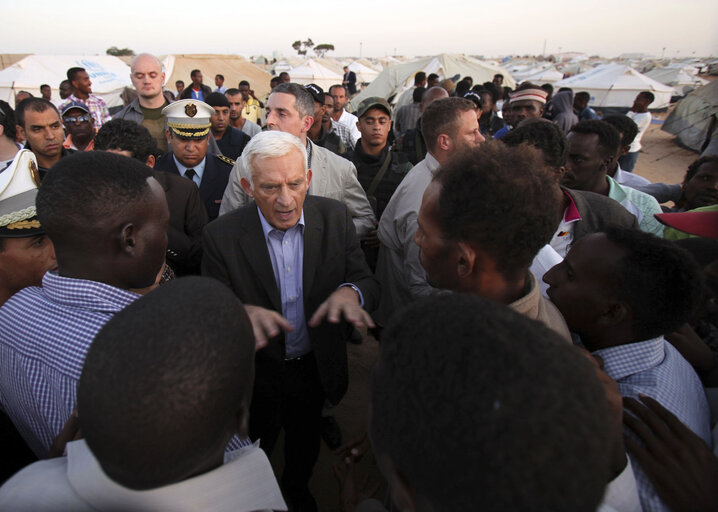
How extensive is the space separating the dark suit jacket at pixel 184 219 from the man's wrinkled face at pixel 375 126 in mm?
2201

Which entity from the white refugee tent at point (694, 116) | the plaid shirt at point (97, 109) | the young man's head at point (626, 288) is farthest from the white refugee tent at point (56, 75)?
the white refugee tent at point (694, 116)

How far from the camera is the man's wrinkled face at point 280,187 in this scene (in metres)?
2.13

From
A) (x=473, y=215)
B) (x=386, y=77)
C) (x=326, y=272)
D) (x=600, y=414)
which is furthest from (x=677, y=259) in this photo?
(x=386, y=77)

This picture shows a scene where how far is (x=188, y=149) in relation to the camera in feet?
11.8

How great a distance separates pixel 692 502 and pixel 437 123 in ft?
8.04

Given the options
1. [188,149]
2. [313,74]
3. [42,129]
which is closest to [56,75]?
[313,74]

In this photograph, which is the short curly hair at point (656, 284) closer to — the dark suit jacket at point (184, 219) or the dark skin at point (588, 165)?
the dark skin at point (588, 165)

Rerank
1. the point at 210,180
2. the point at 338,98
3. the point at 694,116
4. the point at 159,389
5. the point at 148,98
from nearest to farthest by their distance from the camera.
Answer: the point at 159,389 < the point at 210,180 < the point at 148,98 < the point at 338,98 < the point at 694,116

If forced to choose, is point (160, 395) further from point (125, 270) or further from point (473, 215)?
point (473, 215)

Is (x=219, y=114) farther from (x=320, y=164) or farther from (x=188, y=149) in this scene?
(x=320, y=164)

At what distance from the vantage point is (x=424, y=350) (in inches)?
29.0

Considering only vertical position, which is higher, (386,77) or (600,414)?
(600,414)

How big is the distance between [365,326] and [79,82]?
7.29m

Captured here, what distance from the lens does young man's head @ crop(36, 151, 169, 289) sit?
1.26 meters
